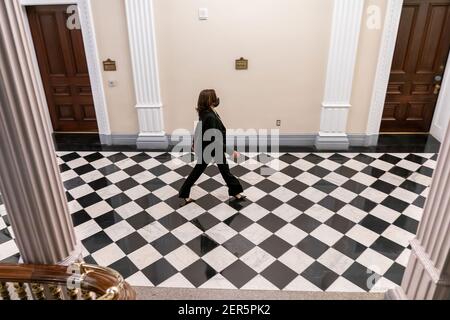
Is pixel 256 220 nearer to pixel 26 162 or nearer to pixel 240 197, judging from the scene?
pixel 240 197

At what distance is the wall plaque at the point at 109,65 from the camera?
638cm

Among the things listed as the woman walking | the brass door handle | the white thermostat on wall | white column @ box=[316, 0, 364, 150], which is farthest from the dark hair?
the brass door handle

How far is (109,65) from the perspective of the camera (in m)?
6.40

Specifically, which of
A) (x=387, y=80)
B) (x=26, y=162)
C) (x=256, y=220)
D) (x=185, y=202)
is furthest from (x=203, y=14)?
(x=26, y=162)

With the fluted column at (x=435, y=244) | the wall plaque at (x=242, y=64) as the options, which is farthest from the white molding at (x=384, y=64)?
the fluted column at (x=435, y=244)

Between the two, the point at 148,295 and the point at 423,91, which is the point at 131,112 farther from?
the point at 423,91

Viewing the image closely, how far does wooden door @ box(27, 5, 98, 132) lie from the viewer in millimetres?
6535

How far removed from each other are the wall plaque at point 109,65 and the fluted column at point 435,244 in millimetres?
5363

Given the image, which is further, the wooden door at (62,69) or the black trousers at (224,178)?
the wooden door at (62,69)

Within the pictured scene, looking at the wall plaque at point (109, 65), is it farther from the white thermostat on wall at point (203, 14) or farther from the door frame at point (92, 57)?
the white thermostat on wall at point (203, 14)

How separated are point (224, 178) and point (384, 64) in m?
3.47

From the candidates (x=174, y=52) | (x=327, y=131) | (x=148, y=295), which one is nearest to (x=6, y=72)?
(x=148, y=295)

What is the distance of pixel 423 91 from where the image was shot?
6.86m

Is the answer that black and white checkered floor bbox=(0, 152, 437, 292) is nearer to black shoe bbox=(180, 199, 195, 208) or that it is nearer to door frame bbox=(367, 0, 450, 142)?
black shoe bbox=(180, 199, 195, 208)
